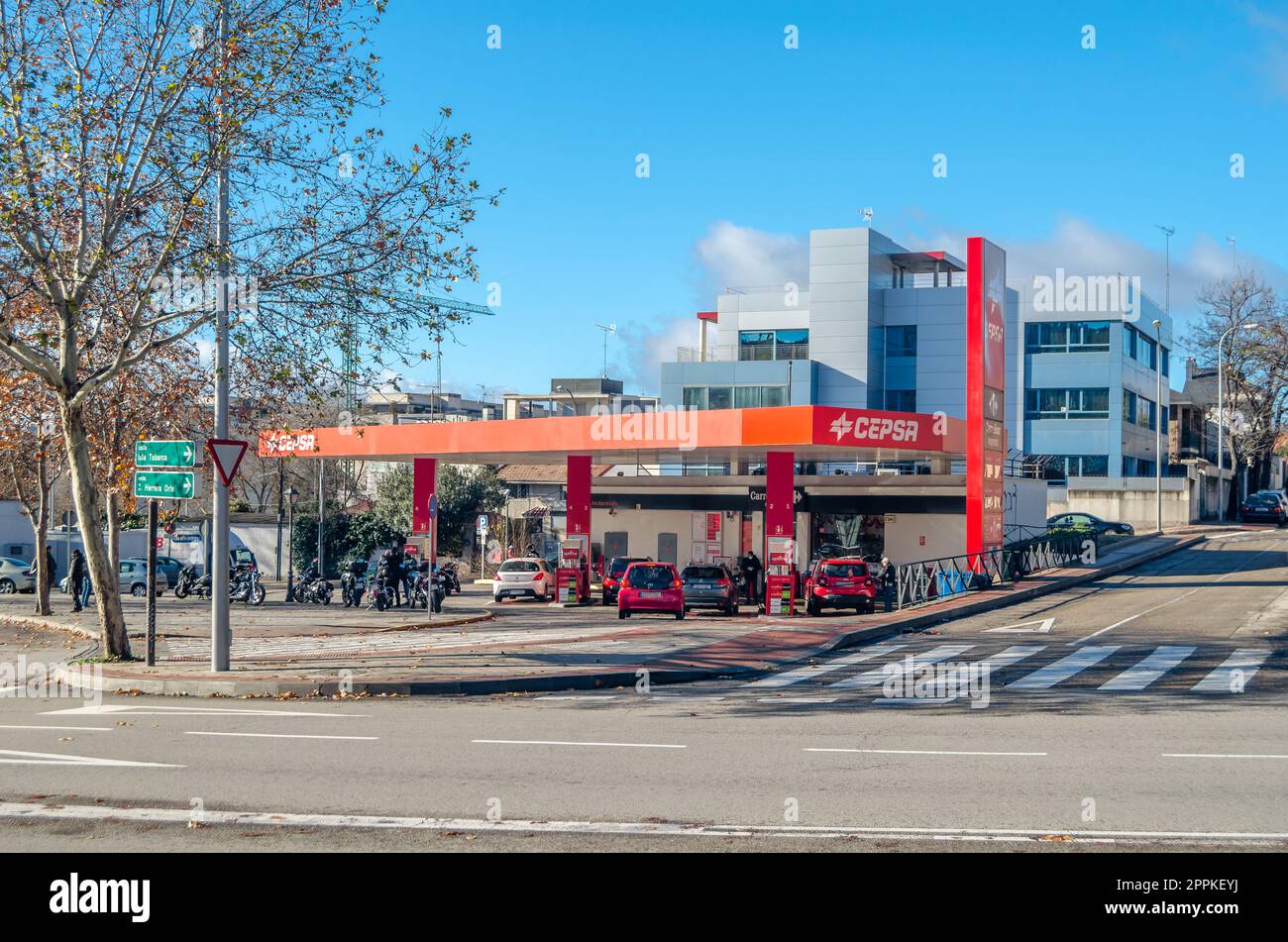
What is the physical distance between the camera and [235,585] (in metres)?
36.7

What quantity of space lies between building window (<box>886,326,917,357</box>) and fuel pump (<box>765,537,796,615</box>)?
44.3m

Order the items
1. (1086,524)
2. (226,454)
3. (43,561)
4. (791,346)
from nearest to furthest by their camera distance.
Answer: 1. (226,454)
2. (43,561)
3. (1086,524)
4. (791,346)

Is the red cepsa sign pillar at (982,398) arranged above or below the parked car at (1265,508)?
above

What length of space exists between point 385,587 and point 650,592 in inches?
329

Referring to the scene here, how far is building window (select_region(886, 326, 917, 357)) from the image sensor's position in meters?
72.7

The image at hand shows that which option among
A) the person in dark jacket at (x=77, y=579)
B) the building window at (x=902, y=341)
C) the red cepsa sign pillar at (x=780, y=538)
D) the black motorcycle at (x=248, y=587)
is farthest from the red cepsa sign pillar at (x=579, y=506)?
the building window at (x=902, y=341)

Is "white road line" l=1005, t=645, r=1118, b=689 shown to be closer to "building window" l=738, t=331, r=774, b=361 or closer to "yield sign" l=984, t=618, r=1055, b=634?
"yield sign" l=984, t=618, r=1055, b=634

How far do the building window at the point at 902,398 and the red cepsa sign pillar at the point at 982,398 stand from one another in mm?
38228

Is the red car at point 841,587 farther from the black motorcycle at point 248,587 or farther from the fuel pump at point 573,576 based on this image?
the black motorcycle at point 248,587

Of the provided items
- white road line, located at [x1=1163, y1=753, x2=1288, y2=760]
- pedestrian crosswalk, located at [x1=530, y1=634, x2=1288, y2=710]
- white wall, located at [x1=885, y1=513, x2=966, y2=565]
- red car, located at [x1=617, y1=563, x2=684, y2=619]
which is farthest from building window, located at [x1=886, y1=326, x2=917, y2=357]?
white road line, located at [x1=1163, y1=753, x2=1288, y2=760]

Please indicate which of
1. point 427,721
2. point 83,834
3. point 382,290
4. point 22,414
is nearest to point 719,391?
point 22,414

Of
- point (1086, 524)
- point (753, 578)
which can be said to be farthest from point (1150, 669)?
point (1086, 524)

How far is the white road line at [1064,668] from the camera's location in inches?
669

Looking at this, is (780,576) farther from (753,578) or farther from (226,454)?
(226,454)
